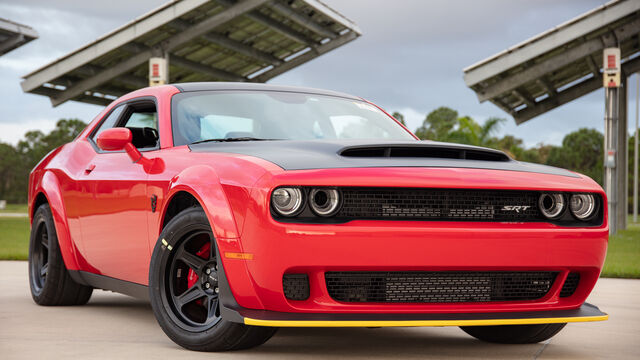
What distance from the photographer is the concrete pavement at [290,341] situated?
13.4ft

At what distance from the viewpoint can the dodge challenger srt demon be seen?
3609 millimetres

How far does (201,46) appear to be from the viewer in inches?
824

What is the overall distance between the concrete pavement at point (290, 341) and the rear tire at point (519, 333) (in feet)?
0.19

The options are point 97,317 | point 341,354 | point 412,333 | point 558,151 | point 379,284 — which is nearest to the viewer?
point 379,284

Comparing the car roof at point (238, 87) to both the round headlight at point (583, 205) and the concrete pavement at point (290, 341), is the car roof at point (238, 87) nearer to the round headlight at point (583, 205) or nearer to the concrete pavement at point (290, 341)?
the concrete pavement at point (290, 341)

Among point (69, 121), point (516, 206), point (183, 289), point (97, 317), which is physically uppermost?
point (69, 121)

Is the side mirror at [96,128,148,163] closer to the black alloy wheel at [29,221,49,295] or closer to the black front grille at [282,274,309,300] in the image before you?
the black front grille at [282,274,309,300]

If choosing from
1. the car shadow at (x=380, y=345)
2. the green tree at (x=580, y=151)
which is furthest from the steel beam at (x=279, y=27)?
the green tree at (x=580, y=151)

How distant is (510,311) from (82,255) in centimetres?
294

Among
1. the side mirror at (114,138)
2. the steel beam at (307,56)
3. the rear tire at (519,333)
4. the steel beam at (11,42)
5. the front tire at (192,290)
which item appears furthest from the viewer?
the steel beam at (307,56)

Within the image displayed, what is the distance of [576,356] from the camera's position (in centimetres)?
423

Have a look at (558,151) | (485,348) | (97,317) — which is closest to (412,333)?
(485,348)

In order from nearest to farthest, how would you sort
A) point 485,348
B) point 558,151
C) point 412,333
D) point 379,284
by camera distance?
point 379,284 < point 485,348 < point 412,333 < point 558,151

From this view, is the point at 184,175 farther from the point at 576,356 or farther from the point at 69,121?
the point at 69,121
